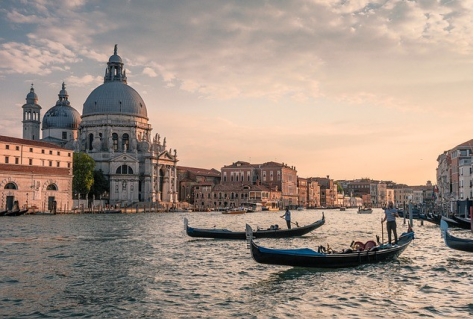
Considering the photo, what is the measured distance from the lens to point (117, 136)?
8100 centimetres

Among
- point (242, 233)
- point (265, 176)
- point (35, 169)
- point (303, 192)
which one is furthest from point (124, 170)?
point (242, 233)

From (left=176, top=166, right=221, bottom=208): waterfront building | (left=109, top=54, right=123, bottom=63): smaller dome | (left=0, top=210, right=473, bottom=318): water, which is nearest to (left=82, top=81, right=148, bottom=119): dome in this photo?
(left=109, top=54, right=123, bottom=63): smaller dome

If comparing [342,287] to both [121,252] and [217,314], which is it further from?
[121,252]

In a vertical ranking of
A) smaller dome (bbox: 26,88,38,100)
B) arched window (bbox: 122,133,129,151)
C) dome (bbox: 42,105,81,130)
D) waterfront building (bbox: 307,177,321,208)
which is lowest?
waterfront building (bbox: 307,177,321,208)

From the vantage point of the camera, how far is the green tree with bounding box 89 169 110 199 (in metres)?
70.9

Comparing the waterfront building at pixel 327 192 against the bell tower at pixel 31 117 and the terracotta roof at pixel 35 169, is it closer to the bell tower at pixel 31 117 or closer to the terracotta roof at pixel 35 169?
the bell tower at pixel 31 117

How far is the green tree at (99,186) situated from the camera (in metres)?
70.9

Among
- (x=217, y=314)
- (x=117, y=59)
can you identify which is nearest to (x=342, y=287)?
(x=217, y=314)

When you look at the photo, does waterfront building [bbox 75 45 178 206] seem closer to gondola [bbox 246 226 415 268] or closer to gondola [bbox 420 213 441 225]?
gondola [bbox 420 213 441 225]

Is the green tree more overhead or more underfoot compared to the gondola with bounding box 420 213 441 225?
more overhead

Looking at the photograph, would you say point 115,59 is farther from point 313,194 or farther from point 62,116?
point 313,194

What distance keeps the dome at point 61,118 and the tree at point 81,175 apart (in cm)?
2363

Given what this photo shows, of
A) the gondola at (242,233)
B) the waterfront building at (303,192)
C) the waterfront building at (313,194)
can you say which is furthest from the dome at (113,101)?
the gondola at (242,233)

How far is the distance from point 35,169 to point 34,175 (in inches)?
31.4
